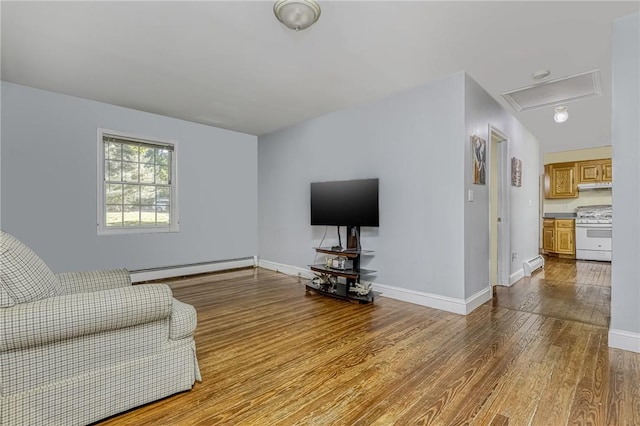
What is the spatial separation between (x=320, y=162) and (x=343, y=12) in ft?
8.40

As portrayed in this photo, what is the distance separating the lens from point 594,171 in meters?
6.75

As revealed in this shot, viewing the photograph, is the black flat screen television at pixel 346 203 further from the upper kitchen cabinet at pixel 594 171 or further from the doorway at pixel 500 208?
the upper kitchen cabinet at pixel 594 171

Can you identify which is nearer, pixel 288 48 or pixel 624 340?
pixel 624 340

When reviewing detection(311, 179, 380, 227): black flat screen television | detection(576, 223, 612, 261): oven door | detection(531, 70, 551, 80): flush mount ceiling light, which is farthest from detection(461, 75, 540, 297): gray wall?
detection(576, 223, 612, 261): oven door

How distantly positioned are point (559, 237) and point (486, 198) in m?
4.75

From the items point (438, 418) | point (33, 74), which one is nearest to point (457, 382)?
point (438, 418)

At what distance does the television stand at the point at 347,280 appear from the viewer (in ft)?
11.9

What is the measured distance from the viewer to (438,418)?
158cm

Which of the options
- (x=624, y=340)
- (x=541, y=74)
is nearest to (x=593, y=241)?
(x=541, y=74)

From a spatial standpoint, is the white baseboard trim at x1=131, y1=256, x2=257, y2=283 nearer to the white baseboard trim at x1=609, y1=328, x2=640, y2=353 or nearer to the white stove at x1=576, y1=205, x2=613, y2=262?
the white baseboard trim at x1=609, y1=328, x2=640, y2=353

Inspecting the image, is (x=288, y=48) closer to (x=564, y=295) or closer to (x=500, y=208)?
(x=500, y=208)

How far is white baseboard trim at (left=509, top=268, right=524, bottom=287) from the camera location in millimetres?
4373

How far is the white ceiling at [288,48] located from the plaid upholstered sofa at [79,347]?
6.15 feet

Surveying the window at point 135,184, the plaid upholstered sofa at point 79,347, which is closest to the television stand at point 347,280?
the plaid upholstered sofa at point 79,347
